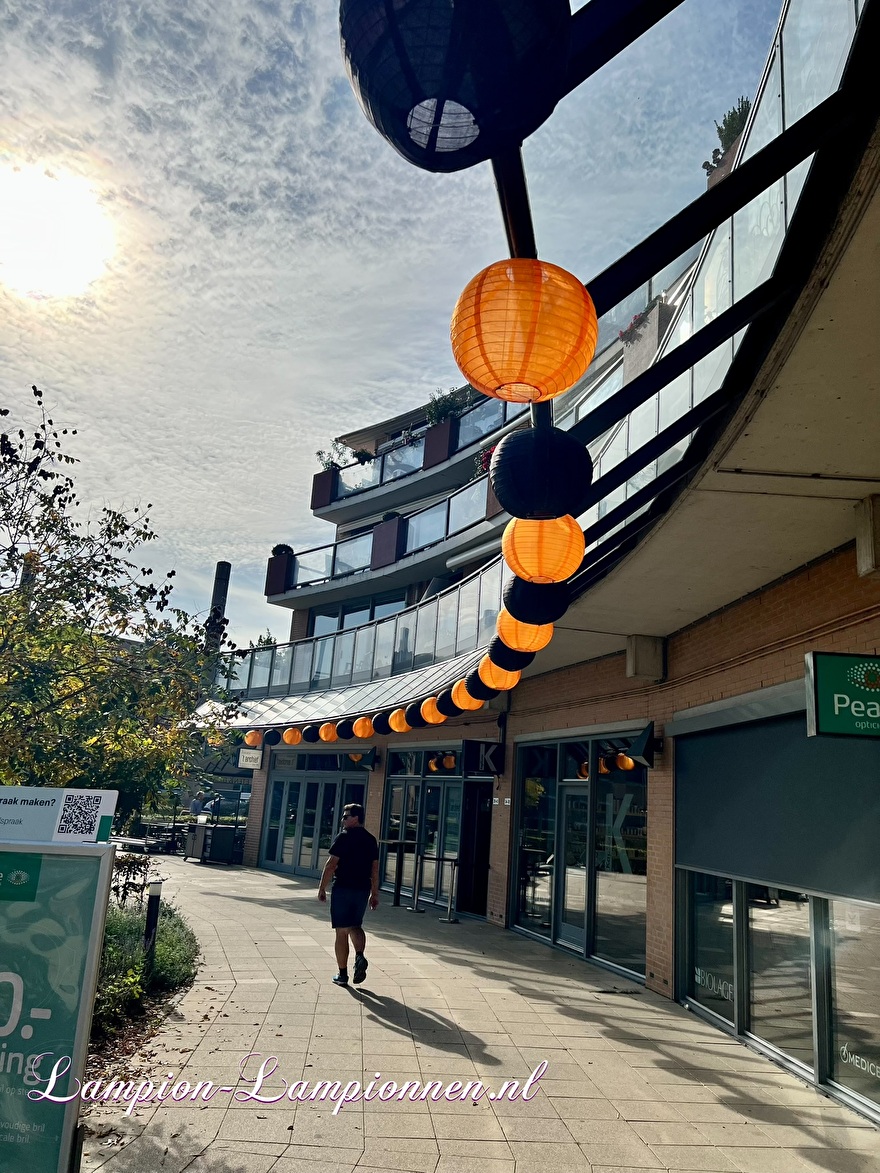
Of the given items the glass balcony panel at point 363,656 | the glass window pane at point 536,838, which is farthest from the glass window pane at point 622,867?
the glass balcony panel at point 363,656

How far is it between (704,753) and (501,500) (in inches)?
244

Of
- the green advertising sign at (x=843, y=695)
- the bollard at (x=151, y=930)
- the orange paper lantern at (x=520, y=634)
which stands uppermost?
the orange paper lantern at (x=520, y=634)

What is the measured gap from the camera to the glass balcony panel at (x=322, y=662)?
22.4 m

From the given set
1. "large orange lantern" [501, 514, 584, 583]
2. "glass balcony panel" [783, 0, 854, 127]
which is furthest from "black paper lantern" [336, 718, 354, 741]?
"glass balcony panel" [783, 0, 854, 127]

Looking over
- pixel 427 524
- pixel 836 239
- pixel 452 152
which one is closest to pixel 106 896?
pixel 452 152

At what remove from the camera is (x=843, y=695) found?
532 centimetres

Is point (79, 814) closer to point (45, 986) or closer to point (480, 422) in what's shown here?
point (45, 986)

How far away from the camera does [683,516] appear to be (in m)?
6.12

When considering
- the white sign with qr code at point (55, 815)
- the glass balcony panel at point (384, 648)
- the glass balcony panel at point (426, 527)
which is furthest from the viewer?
the glass balcony panel at point (426, 527)

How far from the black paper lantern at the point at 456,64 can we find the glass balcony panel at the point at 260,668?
23682mm

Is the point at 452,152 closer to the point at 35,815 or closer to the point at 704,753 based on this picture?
the point at 35,815

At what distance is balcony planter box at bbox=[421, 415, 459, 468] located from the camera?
2394 centimetres

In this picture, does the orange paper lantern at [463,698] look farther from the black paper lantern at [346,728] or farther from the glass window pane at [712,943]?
the black paper lantern at [346,728]

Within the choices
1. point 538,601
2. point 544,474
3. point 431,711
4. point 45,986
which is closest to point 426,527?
point 431,711
